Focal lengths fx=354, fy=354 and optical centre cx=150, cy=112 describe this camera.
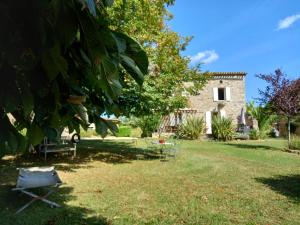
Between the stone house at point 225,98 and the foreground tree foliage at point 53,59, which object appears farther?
the stone house at point 225,98

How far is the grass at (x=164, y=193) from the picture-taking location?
6.01m

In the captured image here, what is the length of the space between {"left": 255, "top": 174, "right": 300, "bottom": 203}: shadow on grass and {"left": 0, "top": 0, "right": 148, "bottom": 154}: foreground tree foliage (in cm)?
661

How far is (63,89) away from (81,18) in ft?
1.97

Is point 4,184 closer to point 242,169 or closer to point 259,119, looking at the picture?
point 242,169

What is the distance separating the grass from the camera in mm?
6012

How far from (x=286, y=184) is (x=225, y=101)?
80.1 feet

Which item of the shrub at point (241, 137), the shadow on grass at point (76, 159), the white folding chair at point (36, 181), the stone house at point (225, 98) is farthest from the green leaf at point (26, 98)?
the stone house at point (225, 98)

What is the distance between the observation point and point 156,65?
41.9 feet

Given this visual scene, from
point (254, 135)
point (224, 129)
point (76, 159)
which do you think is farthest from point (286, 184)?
point (254, 135)

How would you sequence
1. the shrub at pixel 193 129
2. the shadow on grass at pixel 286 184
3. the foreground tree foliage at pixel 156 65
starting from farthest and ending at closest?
the shrub at pixel 193 129 < the foreground tree foliage at pixel 156 65 < the shadow on grass at pixel 286 184

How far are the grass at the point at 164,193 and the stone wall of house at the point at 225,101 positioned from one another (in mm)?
20133

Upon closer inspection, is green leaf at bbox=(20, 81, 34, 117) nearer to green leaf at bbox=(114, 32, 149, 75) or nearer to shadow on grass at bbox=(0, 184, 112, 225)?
green leaf at bbox=(114, 32, 149, 75)

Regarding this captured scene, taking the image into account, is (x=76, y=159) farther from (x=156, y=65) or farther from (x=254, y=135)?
(x=254, y=135)

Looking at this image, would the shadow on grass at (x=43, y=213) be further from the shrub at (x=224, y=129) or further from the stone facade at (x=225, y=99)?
the stone facade at (x=225, y=99)
